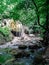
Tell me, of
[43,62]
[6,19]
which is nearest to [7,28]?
[6,19]

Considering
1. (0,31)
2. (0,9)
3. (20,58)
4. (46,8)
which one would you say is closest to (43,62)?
(20,58)

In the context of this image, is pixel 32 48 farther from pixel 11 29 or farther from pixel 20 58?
pixel 11 29

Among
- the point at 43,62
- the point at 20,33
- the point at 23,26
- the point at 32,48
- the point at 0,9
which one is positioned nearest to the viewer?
the point at 43,62

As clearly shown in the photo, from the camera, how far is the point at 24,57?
16.0m

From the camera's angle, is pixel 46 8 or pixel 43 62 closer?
pixel 43 62

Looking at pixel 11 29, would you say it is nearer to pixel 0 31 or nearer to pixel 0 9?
pixel 0 31

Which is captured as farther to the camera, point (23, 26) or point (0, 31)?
point (23, 26)

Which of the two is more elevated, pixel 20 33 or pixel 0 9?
pixel 0 9

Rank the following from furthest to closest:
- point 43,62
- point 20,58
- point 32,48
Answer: point 32,48, point 20,58, point 43,62

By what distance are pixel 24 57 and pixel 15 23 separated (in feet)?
54.6

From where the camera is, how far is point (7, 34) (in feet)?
91.1

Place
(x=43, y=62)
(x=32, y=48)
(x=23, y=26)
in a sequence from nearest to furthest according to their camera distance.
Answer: (x=43, y=62) < (x=32, y=48) < (x=23, y=26)

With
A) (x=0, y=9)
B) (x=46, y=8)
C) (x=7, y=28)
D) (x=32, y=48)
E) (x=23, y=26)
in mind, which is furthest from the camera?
(x=23, y=26)

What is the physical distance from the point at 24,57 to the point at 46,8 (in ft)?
15.6
